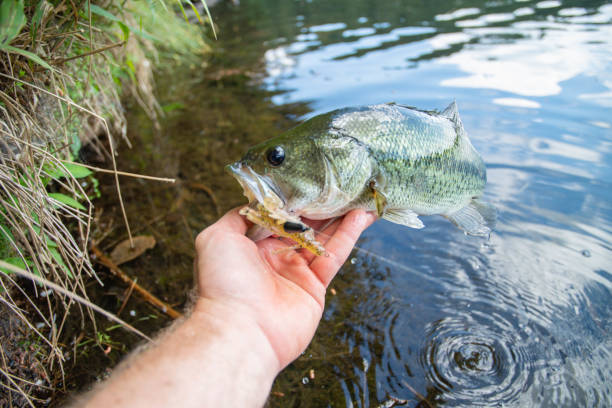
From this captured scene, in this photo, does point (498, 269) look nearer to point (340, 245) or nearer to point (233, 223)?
point (340, 245)

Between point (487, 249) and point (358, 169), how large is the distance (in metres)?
2.22

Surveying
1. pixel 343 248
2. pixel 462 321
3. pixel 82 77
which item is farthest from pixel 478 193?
pixel 82 77

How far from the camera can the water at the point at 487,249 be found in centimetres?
293

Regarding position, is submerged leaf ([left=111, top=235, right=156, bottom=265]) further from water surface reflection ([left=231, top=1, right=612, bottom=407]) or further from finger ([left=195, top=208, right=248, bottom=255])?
water surface reflection ([left=231, top=1, right=612, bottom=407])

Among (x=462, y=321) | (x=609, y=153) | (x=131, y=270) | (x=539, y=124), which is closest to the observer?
(x=462, y=321)

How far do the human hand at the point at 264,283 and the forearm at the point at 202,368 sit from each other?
1.9 inches

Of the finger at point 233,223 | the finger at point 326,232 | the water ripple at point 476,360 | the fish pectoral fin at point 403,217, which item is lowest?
the water ripple at point 476,360

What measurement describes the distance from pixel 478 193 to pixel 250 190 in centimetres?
211

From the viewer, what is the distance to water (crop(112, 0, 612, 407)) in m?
2.93

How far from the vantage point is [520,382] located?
288cm

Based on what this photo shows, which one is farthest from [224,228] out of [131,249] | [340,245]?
[131,249]

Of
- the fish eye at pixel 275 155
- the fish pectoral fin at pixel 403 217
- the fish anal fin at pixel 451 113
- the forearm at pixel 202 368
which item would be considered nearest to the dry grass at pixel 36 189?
the forearm at pixel 202 368

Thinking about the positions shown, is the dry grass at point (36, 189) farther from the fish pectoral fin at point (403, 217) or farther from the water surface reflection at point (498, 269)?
the fish pectoral fin at point (403, 217)

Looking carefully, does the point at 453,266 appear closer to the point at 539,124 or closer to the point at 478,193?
the point at 478,193
